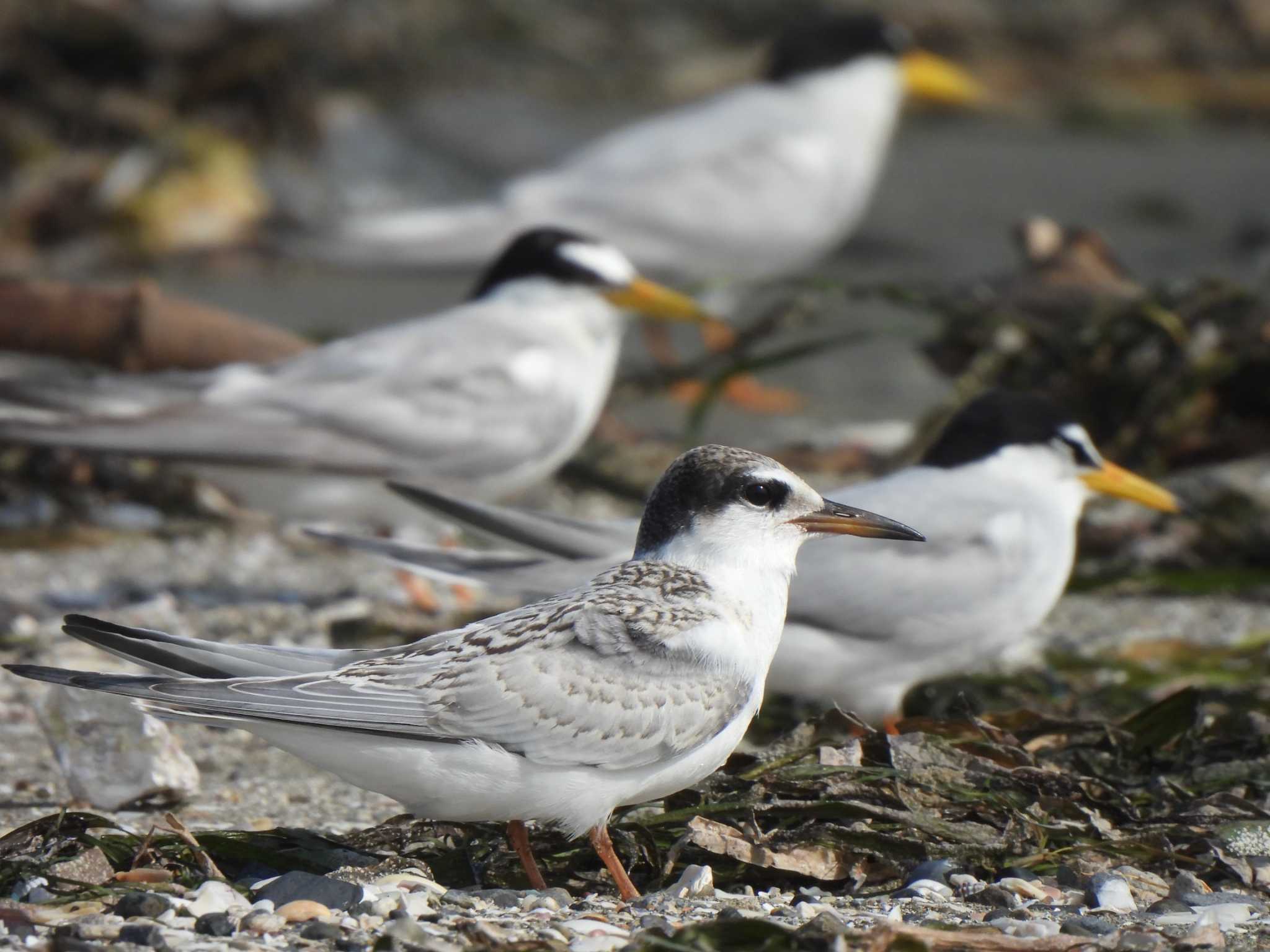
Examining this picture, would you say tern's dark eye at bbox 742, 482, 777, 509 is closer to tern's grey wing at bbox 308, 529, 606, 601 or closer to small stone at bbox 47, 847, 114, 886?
tern's grey wing at bbox 308, 529, 606, 601

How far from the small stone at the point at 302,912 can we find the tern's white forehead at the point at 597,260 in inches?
123

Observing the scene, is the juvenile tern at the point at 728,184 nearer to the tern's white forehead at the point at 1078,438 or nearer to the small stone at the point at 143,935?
the tern's white forehead at the point at 1078,438

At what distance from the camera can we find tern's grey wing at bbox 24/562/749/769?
8.69 feet

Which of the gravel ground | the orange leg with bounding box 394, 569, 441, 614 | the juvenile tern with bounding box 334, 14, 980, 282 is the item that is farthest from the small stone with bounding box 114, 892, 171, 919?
the juvenile tern with bounding box 334, 14, 980, 282

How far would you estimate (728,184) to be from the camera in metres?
7.54

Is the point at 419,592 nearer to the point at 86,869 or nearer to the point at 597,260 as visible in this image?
the point at 597,260

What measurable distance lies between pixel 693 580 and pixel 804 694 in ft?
3.86

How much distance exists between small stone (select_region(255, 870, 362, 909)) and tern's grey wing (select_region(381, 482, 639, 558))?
Answer: 1.38 meters

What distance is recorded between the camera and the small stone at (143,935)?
2422 millimetres

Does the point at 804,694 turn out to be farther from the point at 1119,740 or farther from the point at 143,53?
the point at 143,53

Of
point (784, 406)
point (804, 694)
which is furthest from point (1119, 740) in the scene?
point (784, 406)

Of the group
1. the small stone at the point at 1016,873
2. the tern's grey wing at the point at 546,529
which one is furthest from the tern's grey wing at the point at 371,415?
the small stone at the point at 1016,873

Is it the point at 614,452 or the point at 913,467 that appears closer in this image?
the point at 913,467

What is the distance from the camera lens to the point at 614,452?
19.6 ft
